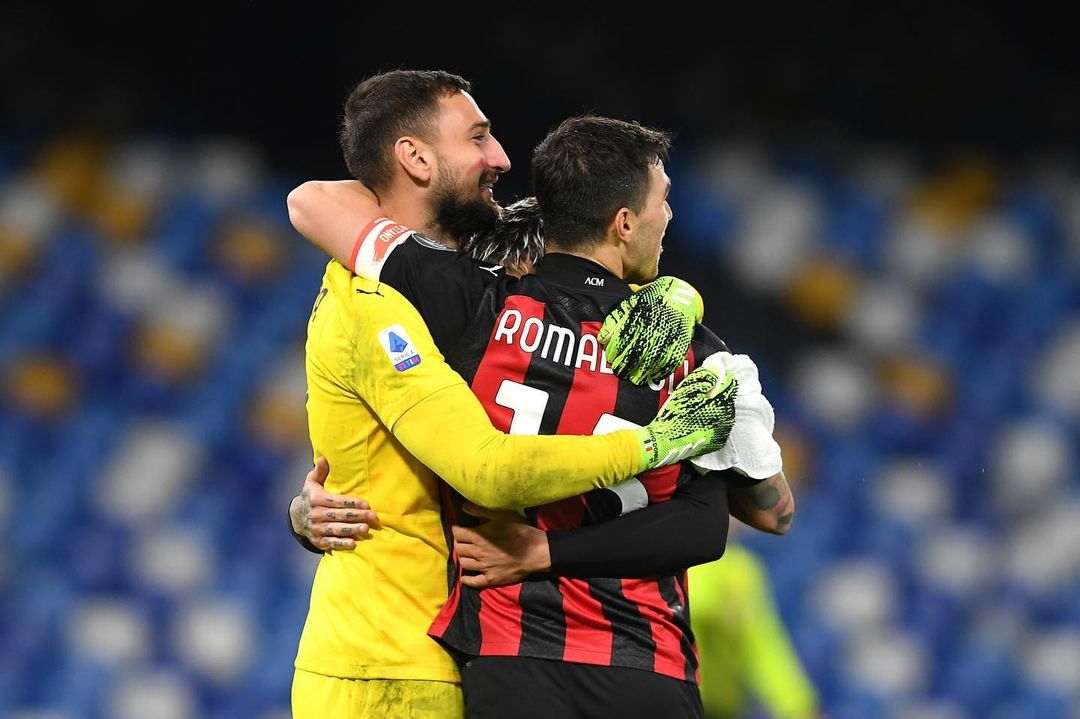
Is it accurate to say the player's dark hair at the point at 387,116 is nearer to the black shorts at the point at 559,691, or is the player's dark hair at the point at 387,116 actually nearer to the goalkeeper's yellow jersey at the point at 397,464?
the goalkeeper's yellow jersey at the point at 397,464

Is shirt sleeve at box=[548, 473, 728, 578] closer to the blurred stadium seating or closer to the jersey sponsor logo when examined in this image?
the jersey sponsor logo

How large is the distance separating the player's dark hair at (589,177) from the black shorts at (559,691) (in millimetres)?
744

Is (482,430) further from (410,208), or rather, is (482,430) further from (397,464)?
(410,208)

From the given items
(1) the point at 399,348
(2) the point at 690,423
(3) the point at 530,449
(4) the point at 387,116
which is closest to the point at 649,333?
(2) the point at 690,423

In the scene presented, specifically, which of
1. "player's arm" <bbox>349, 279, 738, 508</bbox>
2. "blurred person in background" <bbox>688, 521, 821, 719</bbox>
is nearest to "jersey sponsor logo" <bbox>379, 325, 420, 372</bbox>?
"player's arm" <bbox>349, 279, 738, 508</bbox>

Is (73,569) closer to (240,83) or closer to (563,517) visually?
(240,83)

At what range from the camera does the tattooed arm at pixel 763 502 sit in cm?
253

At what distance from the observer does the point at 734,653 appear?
453cm

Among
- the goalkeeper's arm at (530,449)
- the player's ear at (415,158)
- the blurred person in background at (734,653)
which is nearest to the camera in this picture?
the goalkeeper's arm at (530,449)

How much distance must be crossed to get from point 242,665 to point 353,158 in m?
3.64

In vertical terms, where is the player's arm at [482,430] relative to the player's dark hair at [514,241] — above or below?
below

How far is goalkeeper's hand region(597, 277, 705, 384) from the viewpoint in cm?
227

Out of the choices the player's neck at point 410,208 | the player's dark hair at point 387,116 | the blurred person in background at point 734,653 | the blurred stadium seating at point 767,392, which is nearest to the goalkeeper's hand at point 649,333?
the player's neck at point 410,208

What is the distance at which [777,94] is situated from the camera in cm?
734
